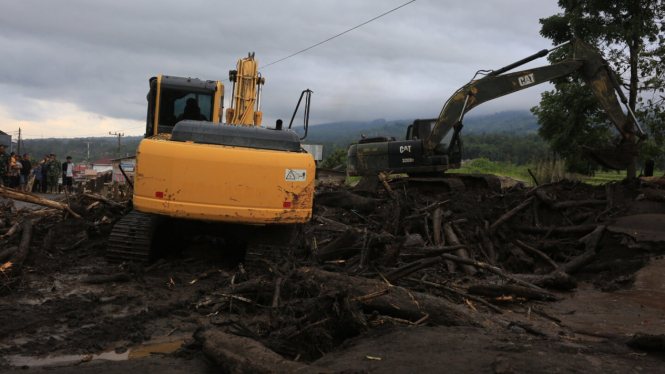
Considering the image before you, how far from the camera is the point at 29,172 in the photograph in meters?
20.8

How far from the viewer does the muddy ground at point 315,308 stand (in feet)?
12.2

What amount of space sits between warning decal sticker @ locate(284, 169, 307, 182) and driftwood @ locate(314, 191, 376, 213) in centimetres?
487

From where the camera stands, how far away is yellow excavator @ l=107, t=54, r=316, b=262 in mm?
6211

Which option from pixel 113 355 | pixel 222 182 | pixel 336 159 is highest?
→ pixel 336 159

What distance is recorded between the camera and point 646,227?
9.22m

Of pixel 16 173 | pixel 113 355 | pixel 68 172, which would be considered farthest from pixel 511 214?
pixel 16 173

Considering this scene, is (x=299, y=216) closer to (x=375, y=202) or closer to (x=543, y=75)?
(x=375, y=202)

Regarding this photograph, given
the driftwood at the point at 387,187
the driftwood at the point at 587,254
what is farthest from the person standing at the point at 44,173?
the driftwood at the point at 587,254

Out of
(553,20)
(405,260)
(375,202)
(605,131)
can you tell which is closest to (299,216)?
(405,260)

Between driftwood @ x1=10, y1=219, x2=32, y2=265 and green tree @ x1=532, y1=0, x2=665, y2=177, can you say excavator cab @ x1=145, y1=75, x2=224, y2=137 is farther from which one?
green tree @ x1=532, y1=0, x2=665, y2=177

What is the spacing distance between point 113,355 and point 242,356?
125 cm

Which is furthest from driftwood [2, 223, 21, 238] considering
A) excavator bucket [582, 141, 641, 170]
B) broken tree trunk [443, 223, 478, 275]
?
excavator bucket [582, 141, 641, 170]

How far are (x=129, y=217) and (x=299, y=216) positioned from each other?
2.41 metres

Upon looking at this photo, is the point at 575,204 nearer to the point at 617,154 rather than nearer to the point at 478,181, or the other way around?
the point at 617,154
